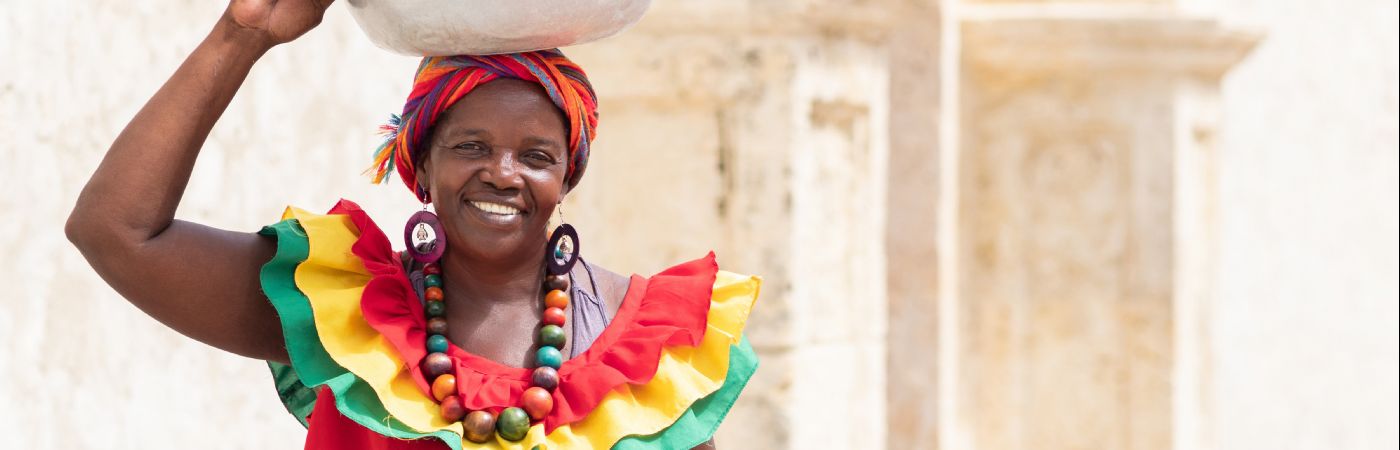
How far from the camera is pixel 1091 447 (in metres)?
5.14

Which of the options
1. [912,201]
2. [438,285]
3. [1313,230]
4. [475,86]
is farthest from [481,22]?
[1313,230]

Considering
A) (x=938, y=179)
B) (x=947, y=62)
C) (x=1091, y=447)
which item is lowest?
(x=1091, y=447)

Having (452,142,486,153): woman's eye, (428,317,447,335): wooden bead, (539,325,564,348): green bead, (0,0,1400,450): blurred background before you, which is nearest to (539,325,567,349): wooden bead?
(539,325,564,348): green bead

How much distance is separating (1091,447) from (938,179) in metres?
1.14

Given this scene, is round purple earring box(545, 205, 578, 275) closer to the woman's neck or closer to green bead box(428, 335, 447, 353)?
the woman's neck

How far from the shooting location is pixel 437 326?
1809 mm

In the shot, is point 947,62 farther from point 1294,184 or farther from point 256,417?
point 256,417

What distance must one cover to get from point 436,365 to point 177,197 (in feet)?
1.00

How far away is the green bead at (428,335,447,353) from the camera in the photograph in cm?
179

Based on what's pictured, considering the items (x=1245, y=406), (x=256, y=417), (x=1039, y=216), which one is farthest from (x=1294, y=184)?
(x=256, y=417)

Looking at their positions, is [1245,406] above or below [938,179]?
below

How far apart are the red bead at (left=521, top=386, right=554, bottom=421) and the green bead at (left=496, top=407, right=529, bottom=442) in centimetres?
1

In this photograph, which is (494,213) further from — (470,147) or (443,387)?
(443,387)

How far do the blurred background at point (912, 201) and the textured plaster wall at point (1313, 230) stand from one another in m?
0.01
